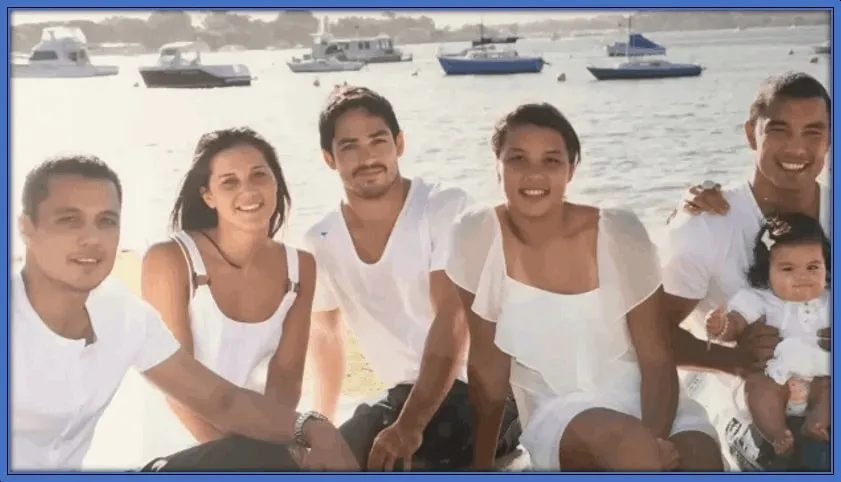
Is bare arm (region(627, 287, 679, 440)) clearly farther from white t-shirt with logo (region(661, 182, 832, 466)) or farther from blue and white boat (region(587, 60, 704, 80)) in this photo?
blue and white boat (region(587, 60, 704, 80))

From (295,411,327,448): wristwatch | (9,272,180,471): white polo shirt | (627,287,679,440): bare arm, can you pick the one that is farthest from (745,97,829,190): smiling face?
(9,272,180,471): white polo shirt

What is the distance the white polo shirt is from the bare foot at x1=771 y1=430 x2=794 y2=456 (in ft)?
4.44

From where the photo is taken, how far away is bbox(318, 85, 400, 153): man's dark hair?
6.58ft

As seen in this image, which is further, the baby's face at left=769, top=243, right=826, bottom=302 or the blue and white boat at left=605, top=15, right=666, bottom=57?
the blue and white boat at left=605, top=15, right=666, bottom=57

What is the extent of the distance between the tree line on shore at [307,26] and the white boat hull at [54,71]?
0.15 ft

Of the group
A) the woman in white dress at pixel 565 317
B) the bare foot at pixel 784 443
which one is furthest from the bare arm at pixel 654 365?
the bare foot at pixel 784 443

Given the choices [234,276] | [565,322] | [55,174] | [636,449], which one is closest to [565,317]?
[565,322]

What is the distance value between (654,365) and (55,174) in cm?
140

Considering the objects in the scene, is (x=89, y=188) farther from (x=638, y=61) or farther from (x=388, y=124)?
(x=638, y=61)

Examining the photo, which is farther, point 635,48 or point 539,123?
point 635,48

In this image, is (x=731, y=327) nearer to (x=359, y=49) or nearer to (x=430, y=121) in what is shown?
(x=430, y=121)

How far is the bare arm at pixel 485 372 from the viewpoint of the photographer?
200 centimetres

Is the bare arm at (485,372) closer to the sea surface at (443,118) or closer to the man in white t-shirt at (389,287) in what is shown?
the man in white t-shirt at (389,287)

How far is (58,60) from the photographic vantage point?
6.89 feet
